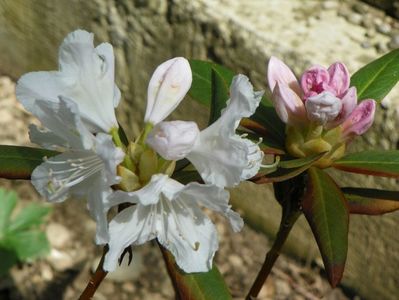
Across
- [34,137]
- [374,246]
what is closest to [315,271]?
[374,246]

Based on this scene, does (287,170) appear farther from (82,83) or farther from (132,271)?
(132,271)

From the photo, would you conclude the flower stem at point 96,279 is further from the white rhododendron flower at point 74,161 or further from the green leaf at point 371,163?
the green leaf at point 371,163

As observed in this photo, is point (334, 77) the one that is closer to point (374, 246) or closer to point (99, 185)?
point (99, 185)

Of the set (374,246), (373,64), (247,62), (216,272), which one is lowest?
(374,246)

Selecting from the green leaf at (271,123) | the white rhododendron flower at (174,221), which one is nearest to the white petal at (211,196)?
the white rhododendron flower at (174,221)

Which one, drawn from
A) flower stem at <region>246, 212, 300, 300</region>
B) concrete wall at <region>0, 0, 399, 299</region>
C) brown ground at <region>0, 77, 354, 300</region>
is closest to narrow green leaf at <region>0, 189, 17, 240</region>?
brown ground at <region>0, 77, 354, 300</region>
